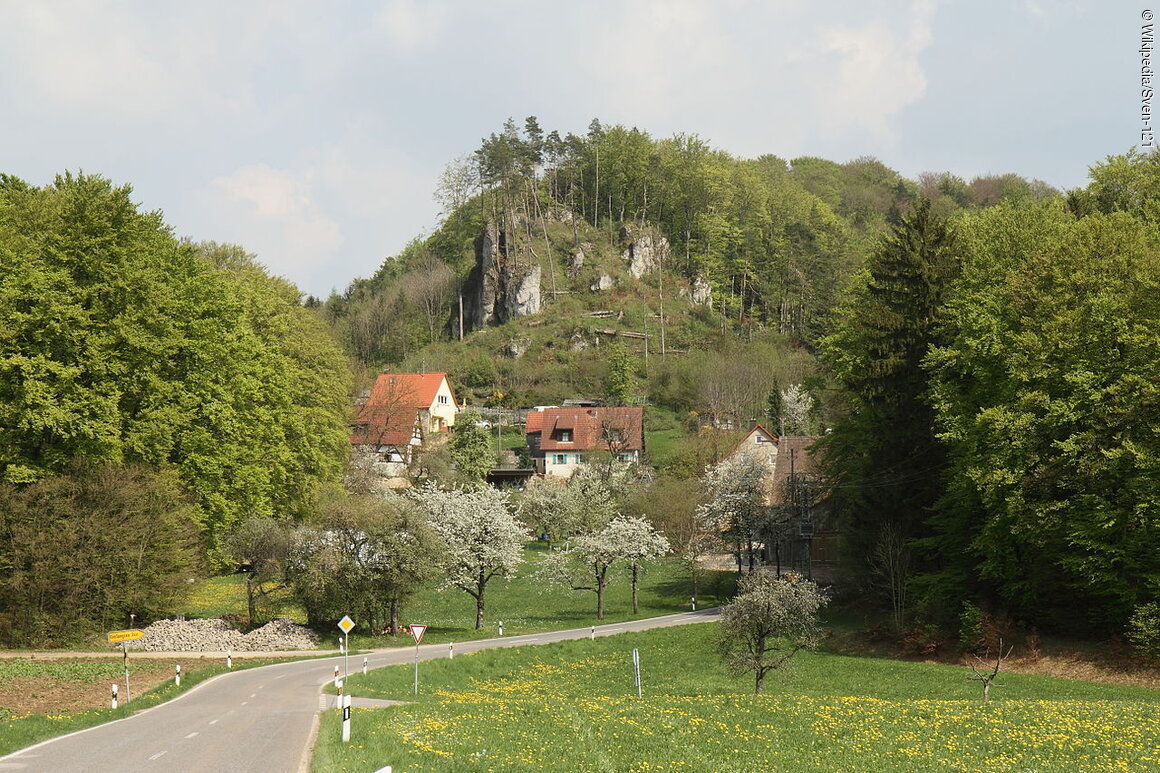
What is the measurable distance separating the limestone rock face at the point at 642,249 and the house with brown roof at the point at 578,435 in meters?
39.9

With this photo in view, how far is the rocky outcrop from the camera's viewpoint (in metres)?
125

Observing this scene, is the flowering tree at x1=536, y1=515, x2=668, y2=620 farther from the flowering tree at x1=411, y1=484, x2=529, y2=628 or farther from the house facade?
the house facade

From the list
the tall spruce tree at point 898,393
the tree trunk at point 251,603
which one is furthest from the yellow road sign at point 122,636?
the tall spruce tree at point 898,393

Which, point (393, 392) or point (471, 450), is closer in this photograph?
point (471, 450)

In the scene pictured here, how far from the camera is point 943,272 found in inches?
1730

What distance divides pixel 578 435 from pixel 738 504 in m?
38.0

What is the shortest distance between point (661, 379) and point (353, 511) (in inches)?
2819

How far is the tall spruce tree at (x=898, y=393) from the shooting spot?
4269 cm

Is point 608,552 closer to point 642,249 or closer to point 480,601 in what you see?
point 480,601

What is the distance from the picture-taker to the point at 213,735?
1966 cm

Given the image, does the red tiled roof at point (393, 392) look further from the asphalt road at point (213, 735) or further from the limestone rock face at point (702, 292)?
the limestone rock face at point (702, 292)

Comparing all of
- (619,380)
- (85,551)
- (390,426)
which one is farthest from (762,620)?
(619,380)

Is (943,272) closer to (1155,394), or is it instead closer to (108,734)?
(1155,394)

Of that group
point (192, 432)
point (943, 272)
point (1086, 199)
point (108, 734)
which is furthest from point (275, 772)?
point (1086, 199)
